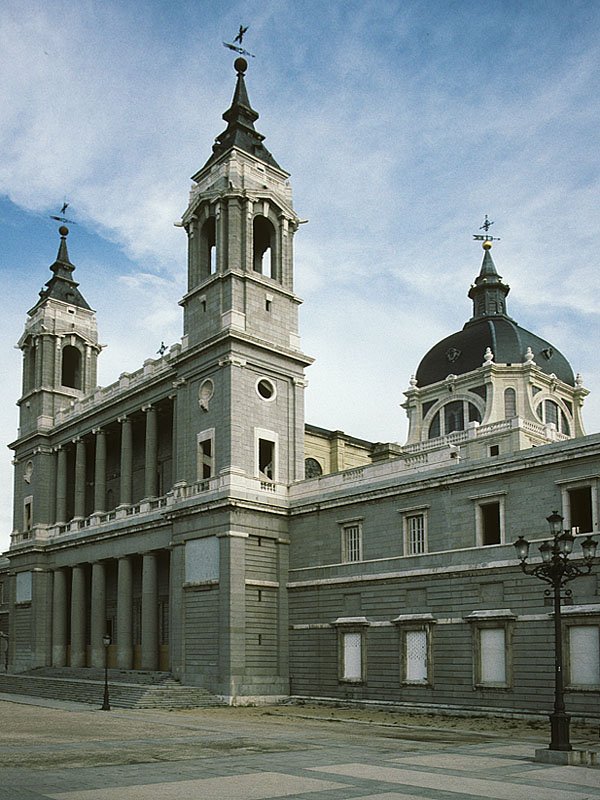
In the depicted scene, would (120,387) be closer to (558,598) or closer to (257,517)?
(257,517)

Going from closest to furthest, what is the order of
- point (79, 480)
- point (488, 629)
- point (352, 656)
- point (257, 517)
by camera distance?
→ 1. point (488, 629)
2. point (352, 656)
3. point (257, 517)
4. point (79, 480)

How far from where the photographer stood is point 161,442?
59875 mm

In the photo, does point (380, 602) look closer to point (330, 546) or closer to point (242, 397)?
point (330, 546)

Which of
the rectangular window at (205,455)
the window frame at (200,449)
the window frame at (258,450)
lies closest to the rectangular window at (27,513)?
the rectangular window at (205,455)

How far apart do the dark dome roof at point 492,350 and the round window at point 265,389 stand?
31.2 metres

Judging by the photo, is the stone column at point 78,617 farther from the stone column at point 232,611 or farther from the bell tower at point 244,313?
the stone column at point 232,611

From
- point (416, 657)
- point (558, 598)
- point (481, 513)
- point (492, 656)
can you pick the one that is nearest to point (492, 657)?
point (492, 656)

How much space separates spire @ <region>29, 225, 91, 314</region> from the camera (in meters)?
70.1

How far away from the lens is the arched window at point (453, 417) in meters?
76.3

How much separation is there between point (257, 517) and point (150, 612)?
10.2 meters

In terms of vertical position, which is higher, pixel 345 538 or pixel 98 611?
pixel 345 538

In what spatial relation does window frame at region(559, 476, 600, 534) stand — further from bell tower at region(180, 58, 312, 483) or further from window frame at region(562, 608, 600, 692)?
bell tower at region(180, 58, 312, 483)

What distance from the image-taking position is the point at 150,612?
173 feet

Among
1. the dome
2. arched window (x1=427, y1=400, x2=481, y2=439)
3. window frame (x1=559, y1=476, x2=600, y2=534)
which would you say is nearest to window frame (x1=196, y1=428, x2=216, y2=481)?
window frame (x1=559, y1=476, x2=600, y2=534)
